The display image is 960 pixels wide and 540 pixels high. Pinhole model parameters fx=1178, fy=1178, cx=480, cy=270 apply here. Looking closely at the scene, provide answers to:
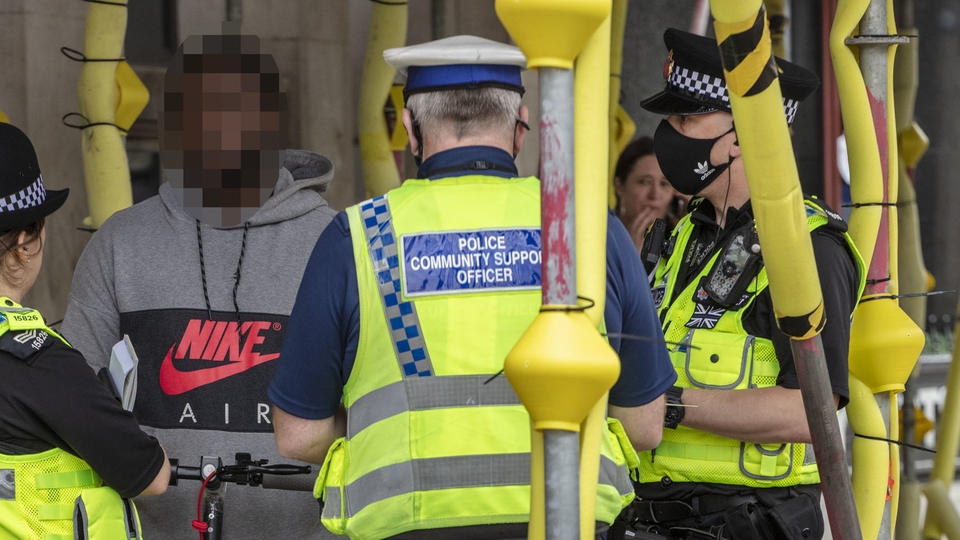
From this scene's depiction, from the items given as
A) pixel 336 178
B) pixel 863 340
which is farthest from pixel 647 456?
pixel 336 178

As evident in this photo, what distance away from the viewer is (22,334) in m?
2.24

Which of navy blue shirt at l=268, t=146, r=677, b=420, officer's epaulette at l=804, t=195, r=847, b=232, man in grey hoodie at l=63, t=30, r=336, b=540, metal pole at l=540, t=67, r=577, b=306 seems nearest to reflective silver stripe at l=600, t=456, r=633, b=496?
navy blue shirt at l=268, t=146, r=677, b=420

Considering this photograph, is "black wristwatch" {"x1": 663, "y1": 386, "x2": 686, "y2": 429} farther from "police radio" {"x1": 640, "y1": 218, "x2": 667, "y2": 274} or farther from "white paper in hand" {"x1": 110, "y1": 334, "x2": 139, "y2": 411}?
"white paper in hand" {"x1": 110, "y1": 334, "x2": 139, "y2": 411}

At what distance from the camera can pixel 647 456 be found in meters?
2.78

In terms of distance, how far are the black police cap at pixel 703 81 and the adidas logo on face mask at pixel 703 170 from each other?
0.12 meters

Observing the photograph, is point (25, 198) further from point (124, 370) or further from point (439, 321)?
point (439, 321)

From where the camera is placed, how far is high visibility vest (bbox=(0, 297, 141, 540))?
2.25 meters

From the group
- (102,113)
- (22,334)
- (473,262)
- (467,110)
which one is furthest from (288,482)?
(102,113)

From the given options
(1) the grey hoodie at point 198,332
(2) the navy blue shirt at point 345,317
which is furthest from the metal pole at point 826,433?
(1) the grey hoodie at point 198,332

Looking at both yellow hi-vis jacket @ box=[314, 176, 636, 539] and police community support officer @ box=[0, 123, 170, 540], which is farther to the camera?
police community support officer @ box=[0, 123, 170, 540]

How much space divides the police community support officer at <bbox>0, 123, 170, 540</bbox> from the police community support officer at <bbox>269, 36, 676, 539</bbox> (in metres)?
0.46

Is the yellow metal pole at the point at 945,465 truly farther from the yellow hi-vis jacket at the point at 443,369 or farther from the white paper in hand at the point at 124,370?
the white paper in hand at the point at 124,370

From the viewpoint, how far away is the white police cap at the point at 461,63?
1.93 meters

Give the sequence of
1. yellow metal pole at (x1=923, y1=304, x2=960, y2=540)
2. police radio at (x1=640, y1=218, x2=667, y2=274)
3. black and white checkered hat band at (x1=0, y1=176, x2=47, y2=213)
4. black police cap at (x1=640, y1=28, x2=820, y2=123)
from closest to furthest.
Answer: black and white checkered hat band at (x1=0, y1=176, x2=47, y2=213) → black police cap at (x1=640, y1=28, x2=820, y2=123) → police radio at (x1=640, y1=218, x2=667, y2=274) → yellow metal pole at (x1=923, y1=304, x2=960, y2=540)
